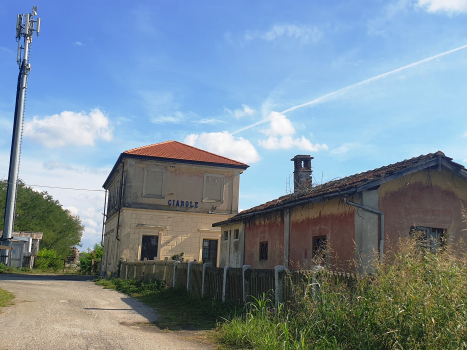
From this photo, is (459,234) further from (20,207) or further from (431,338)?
(20,207)

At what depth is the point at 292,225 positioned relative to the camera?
555 inches

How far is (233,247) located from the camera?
19.2 m

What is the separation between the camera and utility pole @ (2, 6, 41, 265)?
99.0 ft

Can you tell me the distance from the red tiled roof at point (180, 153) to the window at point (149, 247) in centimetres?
476

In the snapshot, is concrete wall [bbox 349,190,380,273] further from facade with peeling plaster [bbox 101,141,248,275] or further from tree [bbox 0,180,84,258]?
tree [bbox 0,180,84,258]

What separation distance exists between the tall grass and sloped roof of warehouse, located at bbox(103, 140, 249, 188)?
66.8ft

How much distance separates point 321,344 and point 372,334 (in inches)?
28.4

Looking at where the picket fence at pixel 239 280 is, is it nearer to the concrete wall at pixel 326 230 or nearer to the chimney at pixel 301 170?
the concrete wall at pixel 326 230

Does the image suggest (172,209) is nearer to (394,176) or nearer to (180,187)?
(180,187)

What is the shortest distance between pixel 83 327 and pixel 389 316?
5.42 metres

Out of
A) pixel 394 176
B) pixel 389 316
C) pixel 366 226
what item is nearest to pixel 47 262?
pixel 366 226

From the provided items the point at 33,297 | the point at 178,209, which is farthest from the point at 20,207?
the point at 33,297

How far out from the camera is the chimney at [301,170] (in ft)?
60.9

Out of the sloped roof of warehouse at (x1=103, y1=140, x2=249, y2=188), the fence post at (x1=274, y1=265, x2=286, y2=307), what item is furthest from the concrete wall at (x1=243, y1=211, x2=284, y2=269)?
the sloped roof of warehouse at (x1=103, y1=140, x2=249, y2=188)
